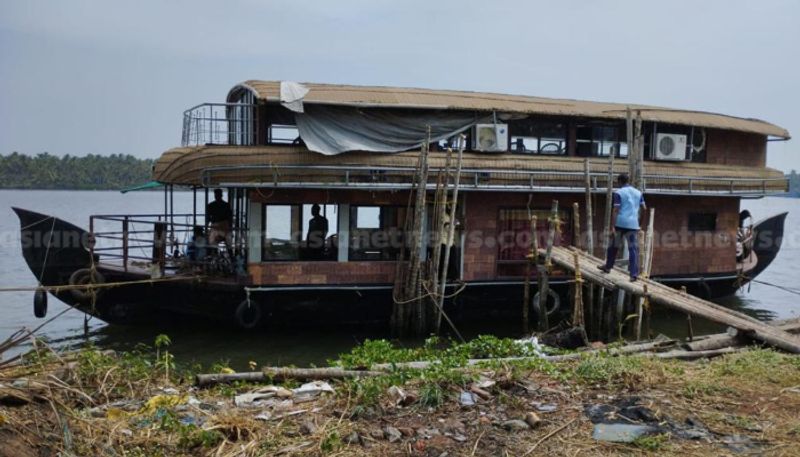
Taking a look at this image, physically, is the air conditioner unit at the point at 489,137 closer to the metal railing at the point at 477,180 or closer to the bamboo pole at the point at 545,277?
the metal railing at the point at 477,180

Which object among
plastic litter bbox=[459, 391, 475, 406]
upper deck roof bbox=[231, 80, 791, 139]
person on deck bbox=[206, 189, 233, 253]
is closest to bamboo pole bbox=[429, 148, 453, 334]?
upper deck roof bbox=[231, 80, 791, 139]

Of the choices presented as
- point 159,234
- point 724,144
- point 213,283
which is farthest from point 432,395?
point 724,144

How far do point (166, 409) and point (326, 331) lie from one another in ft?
24.5

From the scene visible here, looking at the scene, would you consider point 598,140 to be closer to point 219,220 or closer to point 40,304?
point 219,220

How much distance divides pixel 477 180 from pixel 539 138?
1.96 meters

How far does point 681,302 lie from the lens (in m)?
9.02

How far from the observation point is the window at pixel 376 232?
40.9 ft

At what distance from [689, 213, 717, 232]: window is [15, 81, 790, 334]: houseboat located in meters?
0.80

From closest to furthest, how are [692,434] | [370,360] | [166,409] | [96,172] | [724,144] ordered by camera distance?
[692,434], [166,409], [370,360], [724,144], [96,172]

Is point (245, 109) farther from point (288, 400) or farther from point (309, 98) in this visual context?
point (288, 400)

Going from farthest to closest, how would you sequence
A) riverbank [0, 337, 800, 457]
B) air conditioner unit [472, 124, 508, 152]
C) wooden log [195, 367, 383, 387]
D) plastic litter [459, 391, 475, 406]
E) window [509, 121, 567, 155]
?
window [509, 121, 567, 155] < air conditioner unit [472, 124, 508, 152] < wooden log [195, 367, 383, 387] < plastic litter [459, 391, 475, 406] < riverbank [0, 337, 800, 457]

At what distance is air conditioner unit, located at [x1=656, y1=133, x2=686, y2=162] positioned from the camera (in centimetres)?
1444

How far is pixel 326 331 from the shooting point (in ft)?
42.3

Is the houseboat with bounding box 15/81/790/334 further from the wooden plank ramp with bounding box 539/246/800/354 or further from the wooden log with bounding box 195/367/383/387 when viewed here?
the wooden log with bounding box 195/367/383/387
